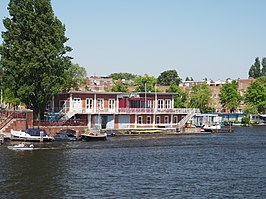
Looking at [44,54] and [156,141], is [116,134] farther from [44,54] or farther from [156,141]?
[44,54]

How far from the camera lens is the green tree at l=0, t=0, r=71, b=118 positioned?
3285 inches

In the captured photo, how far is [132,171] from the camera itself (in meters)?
49.7

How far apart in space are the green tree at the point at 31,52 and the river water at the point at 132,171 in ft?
42.8

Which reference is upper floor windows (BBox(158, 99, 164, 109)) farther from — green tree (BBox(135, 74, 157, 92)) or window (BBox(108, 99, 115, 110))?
green tree (BBox(135, 74, 157, 92))

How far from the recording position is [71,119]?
94.0m

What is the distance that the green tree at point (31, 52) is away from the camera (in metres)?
83.4

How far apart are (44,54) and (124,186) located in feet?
152

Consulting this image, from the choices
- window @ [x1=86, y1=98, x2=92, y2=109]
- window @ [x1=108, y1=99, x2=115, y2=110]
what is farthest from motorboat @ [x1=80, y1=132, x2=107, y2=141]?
window @ [x1=108, y1=99, x2=115, y2=110]

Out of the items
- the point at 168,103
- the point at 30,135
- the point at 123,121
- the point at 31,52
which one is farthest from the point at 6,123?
the point at 168,103

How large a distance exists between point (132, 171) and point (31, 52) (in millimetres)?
39556

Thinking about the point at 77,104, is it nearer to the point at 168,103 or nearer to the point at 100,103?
the point at 100,103

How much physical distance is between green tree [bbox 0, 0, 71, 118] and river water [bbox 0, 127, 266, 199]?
1304cm

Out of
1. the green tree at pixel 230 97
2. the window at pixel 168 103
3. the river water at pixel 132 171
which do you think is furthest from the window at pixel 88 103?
the green tree at pixel 230 97

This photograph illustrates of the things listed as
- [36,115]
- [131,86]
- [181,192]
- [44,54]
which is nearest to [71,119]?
[36,115]
